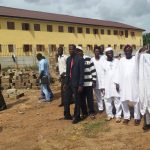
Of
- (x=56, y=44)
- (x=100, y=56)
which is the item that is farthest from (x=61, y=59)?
(x=56, y=44)

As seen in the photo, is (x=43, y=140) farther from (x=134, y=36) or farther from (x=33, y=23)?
(x=134, y=36)

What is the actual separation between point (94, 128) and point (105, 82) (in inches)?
49.0

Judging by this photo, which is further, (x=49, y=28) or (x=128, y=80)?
(x=49, y=28)

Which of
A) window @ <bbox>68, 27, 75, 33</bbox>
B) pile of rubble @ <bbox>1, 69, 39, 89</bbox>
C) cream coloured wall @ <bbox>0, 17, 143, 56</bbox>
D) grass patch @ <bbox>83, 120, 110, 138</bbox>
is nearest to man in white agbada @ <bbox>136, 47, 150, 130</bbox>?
grass patch @ <bbox>83, 120, 110, 138</bbox>

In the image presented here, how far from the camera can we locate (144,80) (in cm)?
823

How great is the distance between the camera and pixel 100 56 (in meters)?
10.1

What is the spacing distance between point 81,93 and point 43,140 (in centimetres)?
186

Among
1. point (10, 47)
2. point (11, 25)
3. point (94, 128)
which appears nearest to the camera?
point (94, 128)

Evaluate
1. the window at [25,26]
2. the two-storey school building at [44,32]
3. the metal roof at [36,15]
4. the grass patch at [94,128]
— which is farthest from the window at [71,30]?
the grass patch at [94,128]

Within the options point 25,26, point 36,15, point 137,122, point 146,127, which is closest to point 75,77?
point 137,122

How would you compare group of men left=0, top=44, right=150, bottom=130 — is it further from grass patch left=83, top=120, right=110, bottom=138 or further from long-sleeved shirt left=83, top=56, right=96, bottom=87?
grass patch left=83, top=120, right=110, bottom=138

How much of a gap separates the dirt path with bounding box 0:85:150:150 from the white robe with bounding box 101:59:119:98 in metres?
0.67

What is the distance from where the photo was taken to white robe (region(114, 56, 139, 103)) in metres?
8.71

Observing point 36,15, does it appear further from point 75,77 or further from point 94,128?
point 94,128
